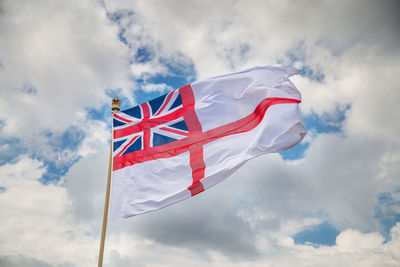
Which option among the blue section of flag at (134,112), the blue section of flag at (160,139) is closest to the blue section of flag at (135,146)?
the blue section of flag at (160,139)

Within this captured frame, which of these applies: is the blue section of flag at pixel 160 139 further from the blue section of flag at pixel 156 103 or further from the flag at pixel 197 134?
the blue section of flag at pixel 156 103

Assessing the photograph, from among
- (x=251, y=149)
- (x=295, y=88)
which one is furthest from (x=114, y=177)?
(x=295, y=88)

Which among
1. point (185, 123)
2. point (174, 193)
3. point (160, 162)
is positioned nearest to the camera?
point (174, 193)

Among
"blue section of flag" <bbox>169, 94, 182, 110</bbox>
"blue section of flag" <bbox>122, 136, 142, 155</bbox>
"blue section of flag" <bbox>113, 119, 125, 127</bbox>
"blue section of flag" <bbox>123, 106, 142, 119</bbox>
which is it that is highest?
"blue section of flag" <bbox>169, 94, 182, 110</bbox>

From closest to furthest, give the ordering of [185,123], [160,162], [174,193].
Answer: [174,193] → [160,162] → [185,123]

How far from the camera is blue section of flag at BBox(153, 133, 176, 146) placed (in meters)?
18.4

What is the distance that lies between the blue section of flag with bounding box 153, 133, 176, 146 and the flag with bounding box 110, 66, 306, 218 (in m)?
0.04

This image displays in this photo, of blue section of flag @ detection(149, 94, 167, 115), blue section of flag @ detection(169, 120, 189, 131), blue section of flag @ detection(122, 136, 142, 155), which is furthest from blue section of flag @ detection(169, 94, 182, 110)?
blue section of flag @ detection(122, 136, 142, 155)

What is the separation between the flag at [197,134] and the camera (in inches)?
659

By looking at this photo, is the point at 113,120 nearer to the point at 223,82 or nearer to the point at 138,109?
the point at 138,109

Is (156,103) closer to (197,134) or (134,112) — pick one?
(134,112)

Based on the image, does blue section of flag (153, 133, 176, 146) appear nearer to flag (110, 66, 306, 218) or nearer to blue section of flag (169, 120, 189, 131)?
flag (110, 66, 306, 218)

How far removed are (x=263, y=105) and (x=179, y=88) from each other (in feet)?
15.1

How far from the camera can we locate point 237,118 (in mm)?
18734
